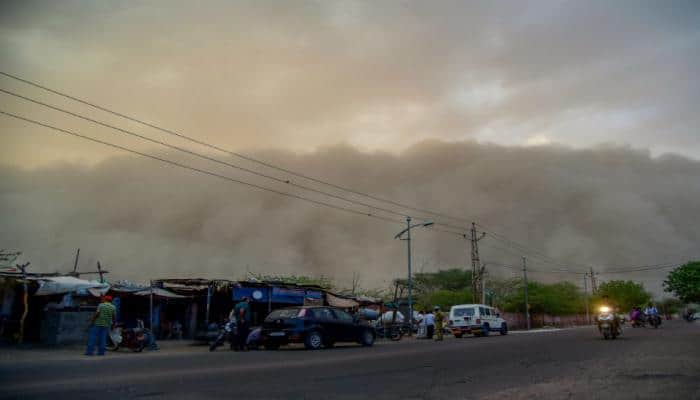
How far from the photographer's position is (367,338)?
20.9 meters

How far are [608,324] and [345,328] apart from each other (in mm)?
10787

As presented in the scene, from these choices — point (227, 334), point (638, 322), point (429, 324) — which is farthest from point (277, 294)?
point (638, 322)

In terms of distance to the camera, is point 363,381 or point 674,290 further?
point 674,290

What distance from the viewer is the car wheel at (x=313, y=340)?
1825 centimetres

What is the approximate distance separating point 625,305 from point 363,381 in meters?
104

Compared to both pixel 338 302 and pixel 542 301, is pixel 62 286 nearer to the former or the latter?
pixel 338 302

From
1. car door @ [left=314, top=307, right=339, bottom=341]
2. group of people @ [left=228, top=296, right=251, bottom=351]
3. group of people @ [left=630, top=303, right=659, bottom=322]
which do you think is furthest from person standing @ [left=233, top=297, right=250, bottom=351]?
group of people @ [left=630, top=303, right=659, bottom=322]

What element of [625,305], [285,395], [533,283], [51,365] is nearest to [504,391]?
[285,395]

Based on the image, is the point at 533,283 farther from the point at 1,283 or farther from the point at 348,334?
the point at 1,283

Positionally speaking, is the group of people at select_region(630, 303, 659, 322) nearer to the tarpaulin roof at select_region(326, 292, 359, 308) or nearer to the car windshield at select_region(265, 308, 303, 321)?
the tarpaulin roof at select_region(326, 292, 359, 308)

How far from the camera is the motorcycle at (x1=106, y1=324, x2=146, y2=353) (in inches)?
709

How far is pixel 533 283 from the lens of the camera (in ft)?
230

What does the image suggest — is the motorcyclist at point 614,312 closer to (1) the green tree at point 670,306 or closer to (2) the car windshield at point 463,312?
(2) the car windshield at point 463,312

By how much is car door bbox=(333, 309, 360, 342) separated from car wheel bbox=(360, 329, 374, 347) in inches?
10.7
